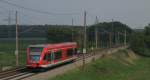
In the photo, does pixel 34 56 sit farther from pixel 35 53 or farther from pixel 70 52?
pixel 70 52

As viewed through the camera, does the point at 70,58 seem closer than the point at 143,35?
Yes

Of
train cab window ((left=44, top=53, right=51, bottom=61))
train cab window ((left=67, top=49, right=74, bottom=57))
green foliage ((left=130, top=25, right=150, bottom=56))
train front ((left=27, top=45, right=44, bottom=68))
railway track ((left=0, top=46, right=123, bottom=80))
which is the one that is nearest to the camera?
railway track ((left=0, top=46, right=123, bottom=80))

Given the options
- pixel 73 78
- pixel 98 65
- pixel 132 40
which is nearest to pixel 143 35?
pixel 132 40

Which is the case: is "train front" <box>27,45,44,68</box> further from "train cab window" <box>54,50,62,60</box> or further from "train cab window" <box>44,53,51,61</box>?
"train cab window" <box>54,50,62,60</box>

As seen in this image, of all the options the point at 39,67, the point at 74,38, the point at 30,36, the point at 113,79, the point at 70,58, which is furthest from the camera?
the point at 30,36

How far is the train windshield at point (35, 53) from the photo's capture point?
38969mm

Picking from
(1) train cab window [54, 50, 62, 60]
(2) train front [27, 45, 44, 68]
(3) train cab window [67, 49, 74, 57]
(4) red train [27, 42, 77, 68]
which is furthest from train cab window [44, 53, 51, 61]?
(3) train cab window [67, 49, 74, 57]

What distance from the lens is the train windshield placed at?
38969 millimetres

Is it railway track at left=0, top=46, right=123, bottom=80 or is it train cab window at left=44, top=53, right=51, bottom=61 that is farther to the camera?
train cab window at left=44, top=53, right=51, bottom=61

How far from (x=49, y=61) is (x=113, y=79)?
8114 mm

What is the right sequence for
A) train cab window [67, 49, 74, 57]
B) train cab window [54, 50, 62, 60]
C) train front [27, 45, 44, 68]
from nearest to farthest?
1. train front [27, 45, 44, 68]
2. train cab window [54, 50, 62, 60]
3. train cab window [67, 49, 74, 57]

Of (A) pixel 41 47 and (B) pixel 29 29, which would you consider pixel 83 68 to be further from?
(B) pixel 29 29

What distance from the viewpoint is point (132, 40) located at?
4695 inches

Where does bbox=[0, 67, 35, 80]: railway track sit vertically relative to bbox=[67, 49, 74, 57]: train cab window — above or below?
below
